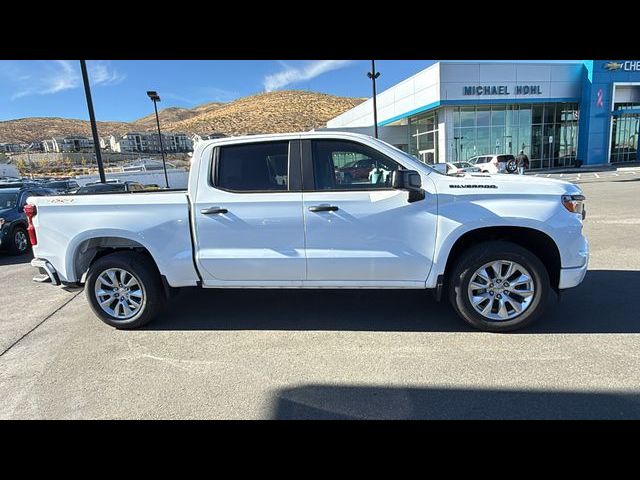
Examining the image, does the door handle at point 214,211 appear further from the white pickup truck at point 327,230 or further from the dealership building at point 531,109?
the dealership building at point 531,109

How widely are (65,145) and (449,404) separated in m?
106

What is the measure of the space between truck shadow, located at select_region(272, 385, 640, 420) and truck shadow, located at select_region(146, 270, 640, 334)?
3.50 ft

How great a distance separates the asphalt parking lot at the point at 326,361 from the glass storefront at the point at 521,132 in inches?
1166

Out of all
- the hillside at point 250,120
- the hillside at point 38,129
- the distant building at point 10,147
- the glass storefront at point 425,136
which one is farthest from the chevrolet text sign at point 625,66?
the hillside at point 38,129

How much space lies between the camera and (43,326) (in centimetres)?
447

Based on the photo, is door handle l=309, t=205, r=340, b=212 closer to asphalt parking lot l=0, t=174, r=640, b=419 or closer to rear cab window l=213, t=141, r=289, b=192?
rear cab window l=213, t=141, r=289, b=192

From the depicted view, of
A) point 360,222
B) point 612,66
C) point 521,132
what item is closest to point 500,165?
point 521,132

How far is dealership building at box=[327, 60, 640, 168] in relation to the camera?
29875mm
